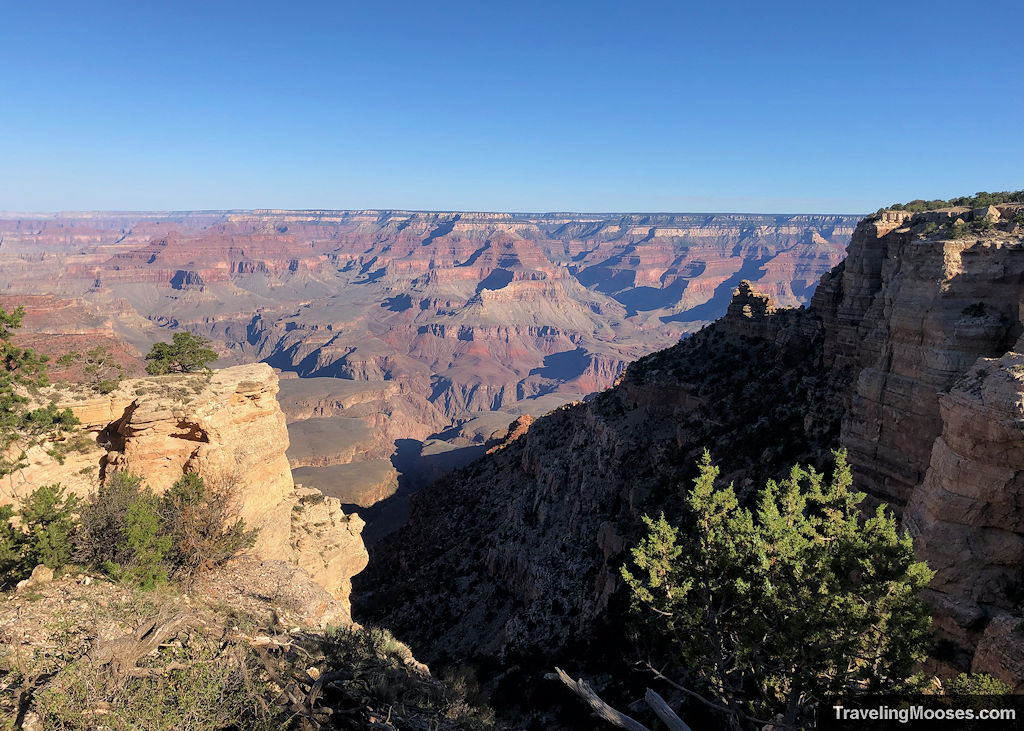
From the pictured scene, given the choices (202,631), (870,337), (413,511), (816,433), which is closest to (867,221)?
(870,337)

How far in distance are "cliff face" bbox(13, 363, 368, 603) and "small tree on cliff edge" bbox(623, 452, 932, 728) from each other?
23285 millimetres

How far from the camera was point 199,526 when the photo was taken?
913 inches

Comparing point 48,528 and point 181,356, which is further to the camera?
point 181,356

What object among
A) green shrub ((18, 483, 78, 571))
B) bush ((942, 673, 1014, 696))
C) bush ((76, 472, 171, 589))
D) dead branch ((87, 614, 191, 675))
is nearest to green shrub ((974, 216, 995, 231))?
bush ((942, 673, 1014, 696))

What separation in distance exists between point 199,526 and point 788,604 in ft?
74.5

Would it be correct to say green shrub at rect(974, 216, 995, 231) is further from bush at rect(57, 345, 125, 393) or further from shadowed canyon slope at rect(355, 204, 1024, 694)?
bush at rect(57, 345, 125, 393)

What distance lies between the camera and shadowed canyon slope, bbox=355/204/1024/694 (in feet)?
52.9

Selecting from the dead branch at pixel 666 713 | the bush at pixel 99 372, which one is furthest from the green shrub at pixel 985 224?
the bush at pixel 99 372

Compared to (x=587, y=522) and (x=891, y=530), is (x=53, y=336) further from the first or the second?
(x=891, y=530)

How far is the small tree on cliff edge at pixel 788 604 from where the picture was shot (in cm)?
1153

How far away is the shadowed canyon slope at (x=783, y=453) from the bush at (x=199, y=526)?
18339mm

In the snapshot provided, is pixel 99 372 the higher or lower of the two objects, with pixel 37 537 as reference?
higher

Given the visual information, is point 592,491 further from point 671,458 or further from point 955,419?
point 955,419

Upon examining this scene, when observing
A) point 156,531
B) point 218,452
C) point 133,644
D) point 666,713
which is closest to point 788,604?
point 666,713
